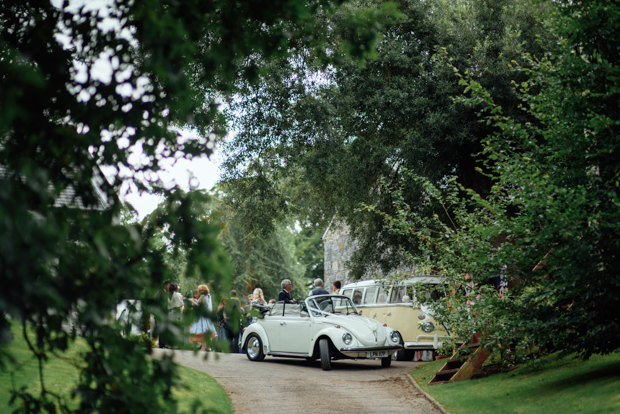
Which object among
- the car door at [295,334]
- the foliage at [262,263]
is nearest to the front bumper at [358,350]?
the car door at [295,334]

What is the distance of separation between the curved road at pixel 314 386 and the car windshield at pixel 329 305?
1.20 metres

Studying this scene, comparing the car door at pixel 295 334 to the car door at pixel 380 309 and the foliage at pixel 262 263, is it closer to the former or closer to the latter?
the car door at pixel 380 309

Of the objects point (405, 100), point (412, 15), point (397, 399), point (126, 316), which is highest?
point (412, 15)

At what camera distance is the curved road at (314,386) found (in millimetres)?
8734

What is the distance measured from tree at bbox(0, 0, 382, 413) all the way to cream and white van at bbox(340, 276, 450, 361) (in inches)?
480

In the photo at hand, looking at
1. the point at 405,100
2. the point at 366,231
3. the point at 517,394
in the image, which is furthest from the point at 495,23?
the point at 517,394

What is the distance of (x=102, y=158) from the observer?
3.10 meters

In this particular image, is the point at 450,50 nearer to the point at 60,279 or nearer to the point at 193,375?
the point at 193,375

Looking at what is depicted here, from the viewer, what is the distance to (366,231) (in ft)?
60.5

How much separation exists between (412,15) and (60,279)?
14616mm

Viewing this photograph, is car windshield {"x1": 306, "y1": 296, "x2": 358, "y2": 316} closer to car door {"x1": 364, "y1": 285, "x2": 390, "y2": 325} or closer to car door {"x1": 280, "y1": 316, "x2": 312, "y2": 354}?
car door {"x1": 280, "y1": 316, "x2": 312, "y2": 354}

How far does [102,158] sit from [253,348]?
1191 centimetres

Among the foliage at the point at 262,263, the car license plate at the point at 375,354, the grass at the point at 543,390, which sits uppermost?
the foliage at the point at 262,263

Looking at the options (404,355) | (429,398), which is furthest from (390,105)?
(429,398)
